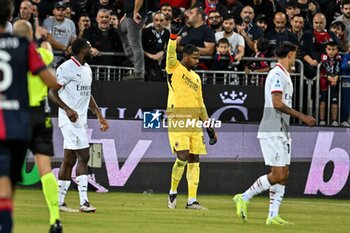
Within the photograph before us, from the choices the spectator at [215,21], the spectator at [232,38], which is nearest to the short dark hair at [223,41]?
the spectator at [232,38]

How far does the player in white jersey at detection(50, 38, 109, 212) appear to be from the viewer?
54.2 feet

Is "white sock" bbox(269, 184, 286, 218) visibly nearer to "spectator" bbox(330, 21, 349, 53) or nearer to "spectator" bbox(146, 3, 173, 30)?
"spectator" bbox(146, 3, 173, 30)

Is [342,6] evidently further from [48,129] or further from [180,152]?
[48,129]

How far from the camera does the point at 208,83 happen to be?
22.0 meters

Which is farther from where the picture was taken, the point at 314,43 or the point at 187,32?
the point at 314,43

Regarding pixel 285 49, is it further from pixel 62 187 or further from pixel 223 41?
pixel 223 41

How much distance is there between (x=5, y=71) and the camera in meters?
8.93

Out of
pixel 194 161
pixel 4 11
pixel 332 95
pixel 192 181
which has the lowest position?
pixel 192 181

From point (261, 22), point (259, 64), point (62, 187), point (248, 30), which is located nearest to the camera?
point (62, 187)

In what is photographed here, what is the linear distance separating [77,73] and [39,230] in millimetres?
3840

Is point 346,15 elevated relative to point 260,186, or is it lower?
elevated

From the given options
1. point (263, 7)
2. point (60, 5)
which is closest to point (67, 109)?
point (60, 5)

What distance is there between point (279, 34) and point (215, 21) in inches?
53.8

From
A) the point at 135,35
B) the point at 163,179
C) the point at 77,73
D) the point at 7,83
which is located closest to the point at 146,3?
the point at 135,35
